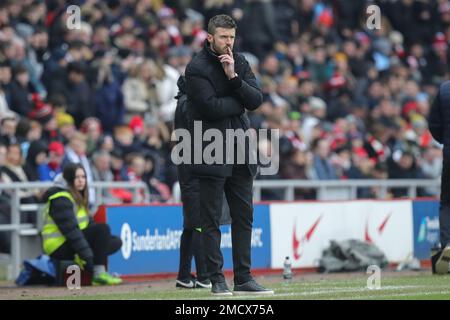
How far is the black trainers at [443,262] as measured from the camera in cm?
1509

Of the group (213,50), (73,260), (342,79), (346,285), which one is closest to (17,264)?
(73,260)

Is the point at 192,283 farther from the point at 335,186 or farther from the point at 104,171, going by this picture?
the point at 335,186

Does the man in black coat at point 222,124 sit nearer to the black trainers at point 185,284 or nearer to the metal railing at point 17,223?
the black trainers at point 185,284

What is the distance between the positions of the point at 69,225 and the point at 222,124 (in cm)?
420

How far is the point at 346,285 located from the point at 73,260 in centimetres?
357

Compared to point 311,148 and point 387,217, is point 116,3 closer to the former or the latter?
point 311,148

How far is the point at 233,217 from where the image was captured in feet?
39.2

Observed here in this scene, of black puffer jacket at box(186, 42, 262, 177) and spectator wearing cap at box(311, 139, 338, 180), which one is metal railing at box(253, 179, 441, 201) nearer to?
spectator wearing cap at box(311, 139, 338, 180)

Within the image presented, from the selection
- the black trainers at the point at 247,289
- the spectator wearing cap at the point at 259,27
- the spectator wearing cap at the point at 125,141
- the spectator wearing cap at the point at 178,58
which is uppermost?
the spectator wearing cap at the point at 259,27

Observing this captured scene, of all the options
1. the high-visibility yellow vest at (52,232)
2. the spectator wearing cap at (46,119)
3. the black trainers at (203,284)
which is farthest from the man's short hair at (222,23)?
the spectator wearing cap at (46,119)

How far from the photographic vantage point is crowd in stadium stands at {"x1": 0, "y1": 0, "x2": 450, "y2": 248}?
19.5 m

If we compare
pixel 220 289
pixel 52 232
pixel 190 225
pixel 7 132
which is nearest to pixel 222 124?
A: pixel 220 289

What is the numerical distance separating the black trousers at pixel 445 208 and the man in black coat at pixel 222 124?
3.85m

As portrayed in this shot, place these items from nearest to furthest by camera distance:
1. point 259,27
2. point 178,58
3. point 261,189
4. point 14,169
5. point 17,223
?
point 17,223, point 14,169, point 261,189, point 178,58, point 259,27
